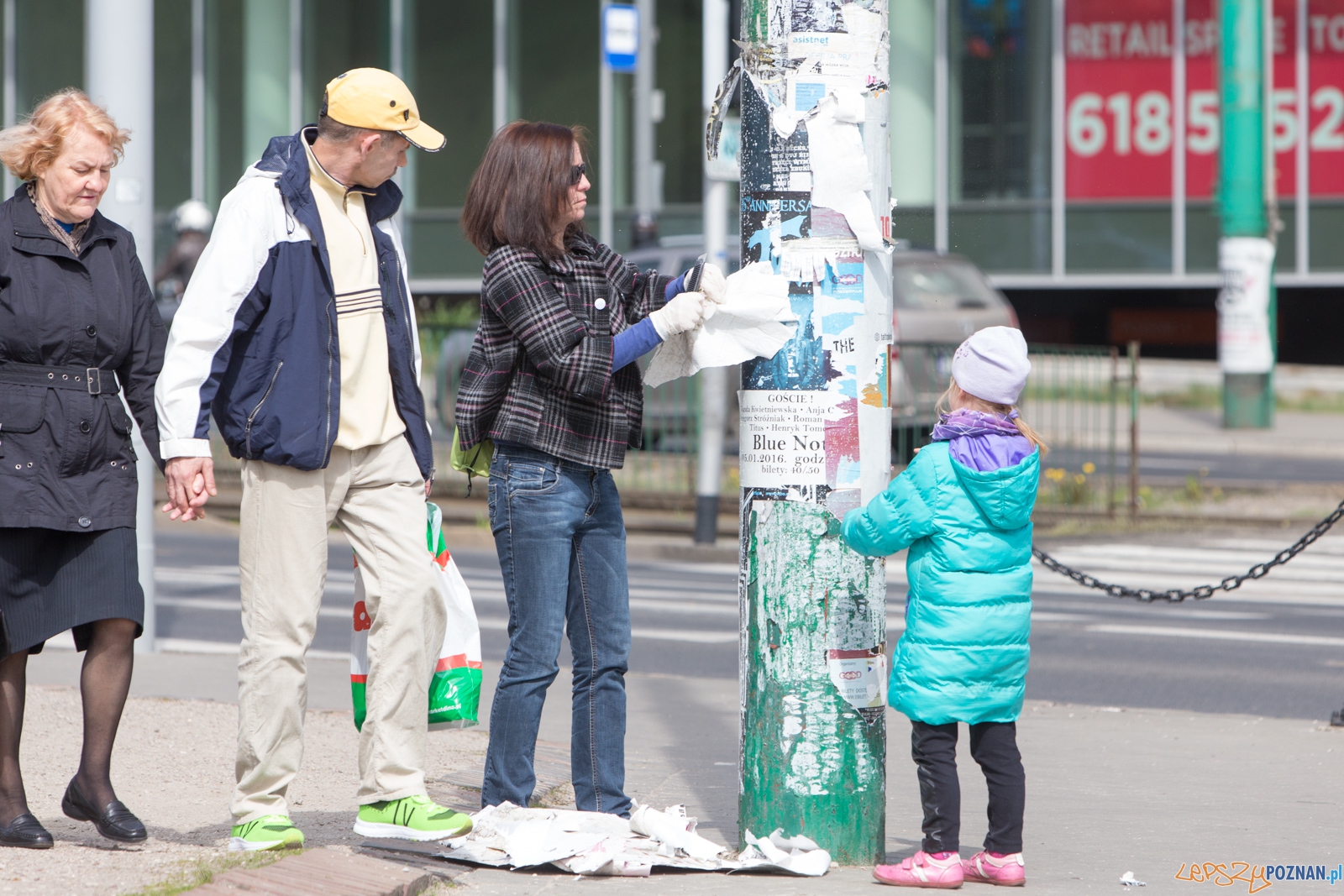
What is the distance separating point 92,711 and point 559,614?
1.22m

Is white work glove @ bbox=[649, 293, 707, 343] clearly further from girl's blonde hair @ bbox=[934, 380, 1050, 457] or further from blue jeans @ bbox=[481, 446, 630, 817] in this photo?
girl's blonde hair @ bbox=[934, 380, 1050, 457]

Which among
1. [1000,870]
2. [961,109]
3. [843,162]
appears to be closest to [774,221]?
[843,162]

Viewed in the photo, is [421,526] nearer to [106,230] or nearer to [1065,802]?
→ [106,230]

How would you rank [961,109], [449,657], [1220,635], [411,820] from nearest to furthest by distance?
[411,820], [449,657], [1220,635], [961,109]

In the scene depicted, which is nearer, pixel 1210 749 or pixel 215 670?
pixel 1210 749

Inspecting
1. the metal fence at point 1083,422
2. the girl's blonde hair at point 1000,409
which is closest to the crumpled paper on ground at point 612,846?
the girl's blonde hair at point 1000,409

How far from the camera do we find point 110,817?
4.41m

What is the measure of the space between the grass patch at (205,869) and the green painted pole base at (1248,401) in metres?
17.7

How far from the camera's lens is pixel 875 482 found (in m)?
4.40

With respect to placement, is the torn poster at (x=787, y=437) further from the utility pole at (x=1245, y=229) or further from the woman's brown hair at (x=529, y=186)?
the utility pole at (x=1245, y=229)

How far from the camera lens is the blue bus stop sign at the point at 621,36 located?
19.9 metres

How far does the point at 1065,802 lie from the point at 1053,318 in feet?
73.8

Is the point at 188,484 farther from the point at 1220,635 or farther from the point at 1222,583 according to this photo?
the point at 1220,635

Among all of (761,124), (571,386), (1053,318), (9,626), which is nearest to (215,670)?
(9,626)
